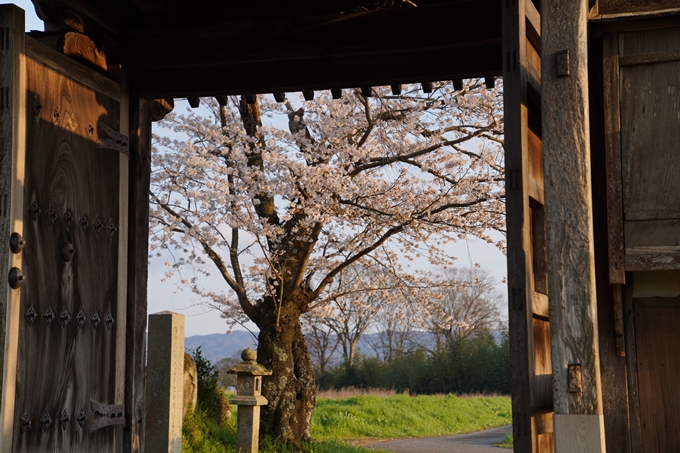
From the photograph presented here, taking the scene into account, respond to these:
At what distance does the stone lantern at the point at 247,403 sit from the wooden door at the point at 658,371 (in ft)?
20.3

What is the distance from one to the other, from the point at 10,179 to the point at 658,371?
11.1 ft

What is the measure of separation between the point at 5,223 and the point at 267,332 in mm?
8041

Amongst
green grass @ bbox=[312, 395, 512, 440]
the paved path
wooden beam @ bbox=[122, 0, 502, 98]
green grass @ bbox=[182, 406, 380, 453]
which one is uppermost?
wooden beam @ bbox=[122, 0, 502, 98]

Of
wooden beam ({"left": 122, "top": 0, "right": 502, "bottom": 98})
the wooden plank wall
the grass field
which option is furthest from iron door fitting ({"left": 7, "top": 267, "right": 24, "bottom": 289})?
the grass field

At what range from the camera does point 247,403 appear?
30.2 ft

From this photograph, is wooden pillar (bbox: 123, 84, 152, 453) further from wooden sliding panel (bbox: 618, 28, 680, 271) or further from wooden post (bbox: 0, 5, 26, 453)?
wooden sliding panel (bbox: 618, 28, 680, 271)

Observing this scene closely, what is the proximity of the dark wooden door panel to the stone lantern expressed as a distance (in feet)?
15.7

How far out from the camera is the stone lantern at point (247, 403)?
30.2ft

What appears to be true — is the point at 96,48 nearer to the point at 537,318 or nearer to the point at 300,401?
the point at 537,318

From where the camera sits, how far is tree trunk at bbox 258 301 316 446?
36.8ft

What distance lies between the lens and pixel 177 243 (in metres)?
12.7

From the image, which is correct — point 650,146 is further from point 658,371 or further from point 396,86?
point 396,86

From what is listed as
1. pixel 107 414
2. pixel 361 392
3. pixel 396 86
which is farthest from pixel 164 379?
pixel 361 392

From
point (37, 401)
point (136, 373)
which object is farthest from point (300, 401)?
point (37, 401)
